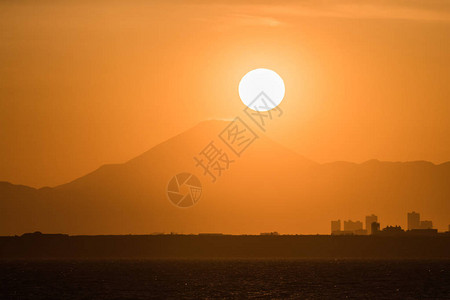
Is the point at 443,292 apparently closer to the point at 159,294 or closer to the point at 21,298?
the point at 159,294

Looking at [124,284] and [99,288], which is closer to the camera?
[99,288]

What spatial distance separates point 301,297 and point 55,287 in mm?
40960

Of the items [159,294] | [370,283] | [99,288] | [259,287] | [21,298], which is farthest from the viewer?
[370,283]

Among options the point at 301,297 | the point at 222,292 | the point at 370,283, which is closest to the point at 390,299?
the point at 301,297

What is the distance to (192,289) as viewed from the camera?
125 meters

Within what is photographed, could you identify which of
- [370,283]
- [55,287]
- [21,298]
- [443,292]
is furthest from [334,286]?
[21,298]

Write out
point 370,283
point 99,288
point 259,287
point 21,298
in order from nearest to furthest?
point 21,298 → point 99,288 → point 259,287 → point 370,283

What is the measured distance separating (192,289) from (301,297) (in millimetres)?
21689

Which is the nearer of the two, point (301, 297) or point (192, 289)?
point (301, 297)

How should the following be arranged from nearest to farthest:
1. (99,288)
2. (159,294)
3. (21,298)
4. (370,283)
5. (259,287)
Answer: (21,298)
(159,294)
(99,288)
(259,287)
(370,283)

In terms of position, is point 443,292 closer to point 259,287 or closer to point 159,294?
point 259,287

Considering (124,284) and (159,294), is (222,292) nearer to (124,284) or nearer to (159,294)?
(159,294)

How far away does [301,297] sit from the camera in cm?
10950

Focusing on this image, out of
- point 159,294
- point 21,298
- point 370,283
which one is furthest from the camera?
point 370,283
